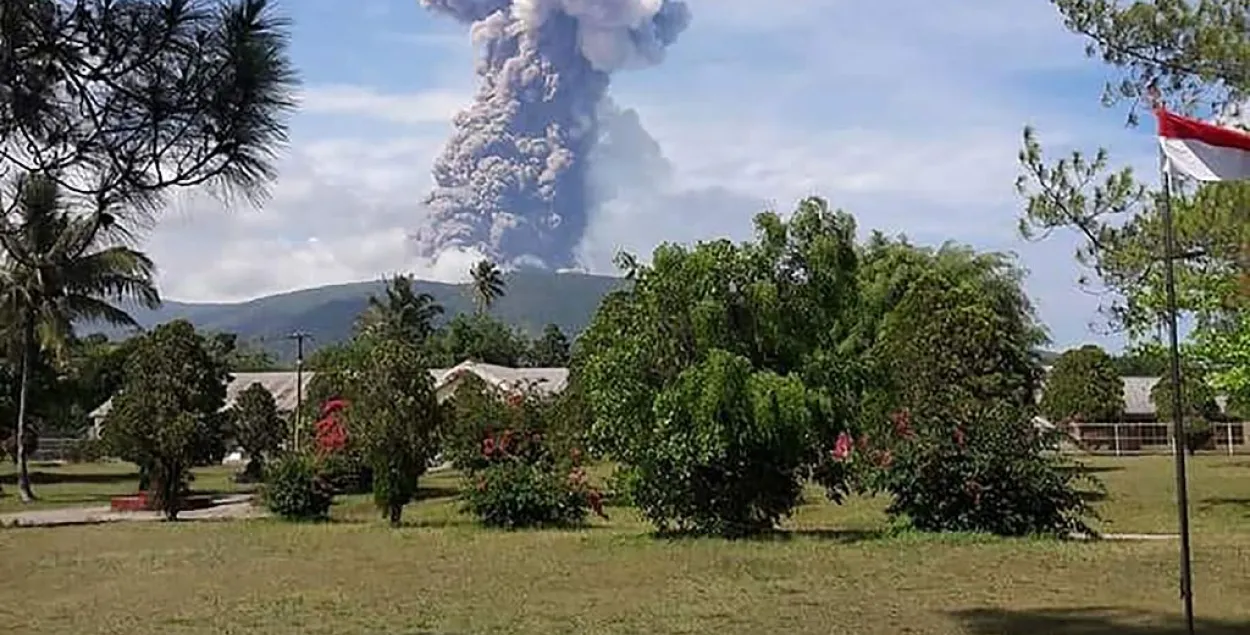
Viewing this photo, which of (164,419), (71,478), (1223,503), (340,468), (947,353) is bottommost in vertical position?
(1223,503)

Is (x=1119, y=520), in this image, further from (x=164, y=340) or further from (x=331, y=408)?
(x=164, y=340)

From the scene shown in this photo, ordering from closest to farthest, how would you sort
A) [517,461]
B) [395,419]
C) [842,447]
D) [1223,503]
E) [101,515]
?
1. [842,447]
2. [395,419]
3. [517,461]
4. [1223,503]
5. [101,515]

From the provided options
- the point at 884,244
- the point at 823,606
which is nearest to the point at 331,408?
the point at 823,606

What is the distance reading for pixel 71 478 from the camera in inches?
1922

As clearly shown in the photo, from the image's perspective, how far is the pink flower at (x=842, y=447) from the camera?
19594mm

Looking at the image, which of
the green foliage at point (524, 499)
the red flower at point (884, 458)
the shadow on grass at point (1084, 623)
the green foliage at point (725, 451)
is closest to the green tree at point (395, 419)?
the green foliage at point (524, 499)

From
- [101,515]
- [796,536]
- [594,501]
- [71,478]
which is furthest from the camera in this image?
[71,478]

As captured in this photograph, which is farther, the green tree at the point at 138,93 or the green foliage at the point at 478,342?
the green foliage at the point at 478,342

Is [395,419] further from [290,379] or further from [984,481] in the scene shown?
[290,379]

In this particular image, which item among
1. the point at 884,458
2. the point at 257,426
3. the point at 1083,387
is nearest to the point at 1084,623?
the point at 884,458

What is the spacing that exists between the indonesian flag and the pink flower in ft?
31.0

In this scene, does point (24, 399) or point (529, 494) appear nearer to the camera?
point (529, 494)

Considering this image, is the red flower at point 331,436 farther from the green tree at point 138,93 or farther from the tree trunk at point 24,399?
the green tree at point 138,93

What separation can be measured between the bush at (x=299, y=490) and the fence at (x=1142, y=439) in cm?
3886
